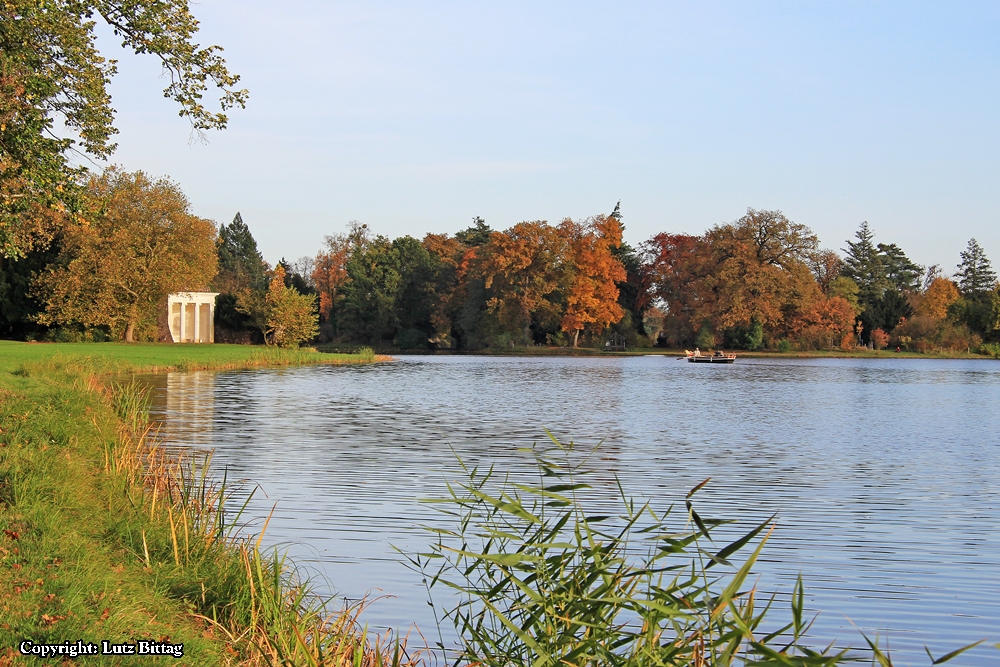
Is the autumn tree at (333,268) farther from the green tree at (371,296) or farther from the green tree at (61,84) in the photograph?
the green tree at (61,84)

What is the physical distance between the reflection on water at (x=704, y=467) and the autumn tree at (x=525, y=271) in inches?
1677

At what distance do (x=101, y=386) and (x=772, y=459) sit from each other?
14676 millimetres

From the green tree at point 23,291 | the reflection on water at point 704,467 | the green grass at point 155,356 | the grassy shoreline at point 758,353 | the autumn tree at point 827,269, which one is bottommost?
the reflection on water at point 704,467

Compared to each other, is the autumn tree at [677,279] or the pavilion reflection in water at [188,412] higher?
the autumn tree at [677,279]

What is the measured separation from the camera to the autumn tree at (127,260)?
5603 centimetres

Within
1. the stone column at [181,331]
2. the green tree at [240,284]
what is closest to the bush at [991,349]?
the green tree at [240,284]

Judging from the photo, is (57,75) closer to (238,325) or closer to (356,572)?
(356,572)

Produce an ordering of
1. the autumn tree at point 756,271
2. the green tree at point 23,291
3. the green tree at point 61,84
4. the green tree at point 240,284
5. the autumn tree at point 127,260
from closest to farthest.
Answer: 1. the green tree at point 61,84
2. the autumn tree at point 127,260
3. the green tree at point 23,291
4. the green tree at point 240,284
5. the autumn tree at point 756,271

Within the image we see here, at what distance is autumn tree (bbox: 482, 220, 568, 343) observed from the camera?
79.3 meters

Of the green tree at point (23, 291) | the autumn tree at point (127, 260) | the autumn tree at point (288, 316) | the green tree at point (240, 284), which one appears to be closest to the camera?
the autumn tree at point (127, 260)

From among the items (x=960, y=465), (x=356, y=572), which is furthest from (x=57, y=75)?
(x=960, y=465)

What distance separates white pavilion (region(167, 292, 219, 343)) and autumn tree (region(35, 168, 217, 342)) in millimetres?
5997

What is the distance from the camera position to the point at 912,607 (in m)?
7.65

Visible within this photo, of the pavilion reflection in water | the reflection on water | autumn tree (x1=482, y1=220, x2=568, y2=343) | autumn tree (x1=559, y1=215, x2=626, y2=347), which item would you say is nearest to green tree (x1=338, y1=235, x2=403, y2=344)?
autumn tree (x1=482, y1=220, x2=568, y2=343)
